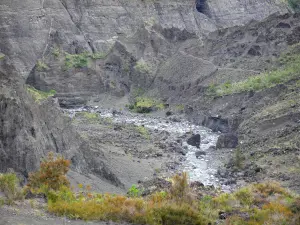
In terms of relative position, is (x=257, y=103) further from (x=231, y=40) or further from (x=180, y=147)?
(x=231, y=40)

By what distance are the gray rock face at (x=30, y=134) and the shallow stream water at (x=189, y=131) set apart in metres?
7.06

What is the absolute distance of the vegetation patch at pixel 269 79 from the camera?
46.2m

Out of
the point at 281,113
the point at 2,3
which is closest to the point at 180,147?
the point at 281,113

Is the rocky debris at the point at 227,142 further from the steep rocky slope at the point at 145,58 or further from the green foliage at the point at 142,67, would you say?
the green foliage at the point at 142,67

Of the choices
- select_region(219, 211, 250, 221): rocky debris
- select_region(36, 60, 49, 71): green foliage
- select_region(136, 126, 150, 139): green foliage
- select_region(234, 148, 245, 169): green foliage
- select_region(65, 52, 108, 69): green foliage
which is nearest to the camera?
select_region(219, 211, 250, 221): rocky debris

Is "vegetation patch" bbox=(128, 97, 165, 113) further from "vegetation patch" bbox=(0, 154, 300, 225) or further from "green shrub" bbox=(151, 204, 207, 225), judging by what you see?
"green shrub" bbox=(151, 204, 207, 225)

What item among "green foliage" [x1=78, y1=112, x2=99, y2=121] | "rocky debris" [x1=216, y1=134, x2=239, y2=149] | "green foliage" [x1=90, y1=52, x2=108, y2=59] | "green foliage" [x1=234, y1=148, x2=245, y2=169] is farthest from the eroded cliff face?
"green foliage" [x1=234, y1=148, x2=245, y2=169]

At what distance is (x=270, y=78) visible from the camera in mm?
47281

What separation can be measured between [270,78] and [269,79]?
15 centimetres

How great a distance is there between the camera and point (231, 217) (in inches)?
646

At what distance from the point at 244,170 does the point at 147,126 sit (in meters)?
17.8

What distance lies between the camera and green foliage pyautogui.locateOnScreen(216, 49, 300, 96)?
151 ft

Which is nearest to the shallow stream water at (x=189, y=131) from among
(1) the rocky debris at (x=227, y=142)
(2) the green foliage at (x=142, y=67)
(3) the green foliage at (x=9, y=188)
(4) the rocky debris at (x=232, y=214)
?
(1) the rocky debris at (x=227, y=142)

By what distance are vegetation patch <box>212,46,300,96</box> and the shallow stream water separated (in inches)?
194
